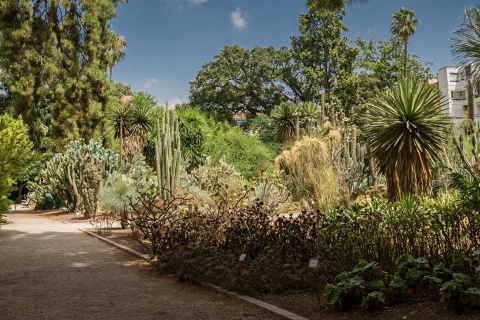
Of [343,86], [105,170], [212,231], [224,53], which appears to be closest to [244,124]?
[224,53]

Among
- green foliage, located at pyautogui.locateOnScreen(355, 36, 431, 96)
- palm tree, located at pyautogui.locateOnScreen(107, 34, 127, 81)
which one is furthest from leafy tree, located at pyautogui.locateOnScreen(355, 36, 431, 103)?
palm tree, located at pyautogui.locateOnScreen(107, 34, 127, 81)

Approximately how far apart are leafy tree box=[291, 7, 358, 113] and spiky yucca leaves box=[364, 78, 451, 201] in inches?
1005

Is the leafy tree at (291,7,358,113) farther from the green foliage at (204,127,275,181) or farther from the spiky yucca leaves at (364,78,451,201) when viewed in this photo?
the spiky yucca leaves at (364,78,451,201)

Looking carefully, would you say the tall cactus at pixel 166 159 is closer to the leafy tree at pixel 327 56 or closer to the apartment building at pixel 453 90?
the leafy tree at pixel 327 56

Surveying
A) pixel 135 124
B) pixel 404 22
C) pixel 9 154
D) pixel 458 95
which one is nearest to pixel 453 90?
pixel 458 95

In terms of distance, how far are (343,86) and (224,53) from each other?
36.8 ft

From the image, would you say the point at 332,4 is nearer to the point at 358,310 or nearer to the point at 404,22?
the point at 358,310

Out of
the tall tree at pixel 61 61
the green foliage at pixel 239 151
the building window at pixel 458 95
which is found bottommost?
the green foliage at pixel 239 151

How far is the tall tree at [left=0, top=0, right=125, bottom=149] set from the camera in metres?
27.7

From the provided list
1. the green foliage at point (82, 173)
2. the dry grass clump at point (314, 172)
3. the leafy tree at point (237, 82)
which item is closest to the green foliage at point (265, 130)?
the leafy tree at point (237, 82)

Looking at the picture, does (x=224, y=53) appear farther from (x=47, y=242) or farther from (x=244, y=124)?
(x=47, y=242)

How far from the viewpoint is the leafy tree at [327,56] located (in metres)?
37.0

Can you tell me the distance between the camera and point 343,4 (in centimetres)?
933

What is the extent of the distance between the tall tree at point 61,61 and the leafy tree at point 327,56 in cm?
1518
